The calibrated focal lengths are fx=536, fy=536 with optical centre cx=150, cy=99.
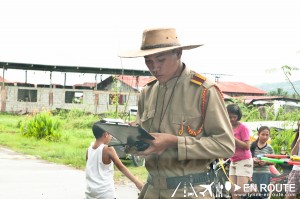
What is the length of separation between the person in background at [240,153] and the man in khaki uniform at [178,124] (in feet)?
11.8

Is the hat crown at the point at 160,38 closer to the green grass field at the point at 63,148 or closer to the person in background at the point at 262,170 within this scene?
the person in background at the point at 262,170

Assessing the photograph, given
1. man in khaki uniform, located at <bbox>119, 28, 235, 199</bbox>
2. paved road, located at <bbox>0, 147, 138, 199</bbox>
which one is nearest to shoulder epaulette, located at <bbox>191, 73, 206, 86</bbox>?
man in khaki uniform, located at <bbox>119, 28, 235, 199</bbox>

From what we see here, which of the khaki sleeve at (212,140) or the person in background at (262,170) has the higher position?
the khaki sleeve at (212,140)

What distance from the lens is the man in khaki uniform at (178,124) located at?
90.4 inches

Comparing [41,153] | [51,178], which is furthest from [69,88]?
[51,178]

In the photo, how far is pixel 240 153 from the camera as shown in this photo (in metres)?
6.17

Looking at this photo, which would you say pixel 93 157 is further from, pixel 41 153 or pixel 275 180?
pixel 41 153

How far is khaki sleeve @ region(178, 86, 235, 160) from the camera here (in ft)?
7.50

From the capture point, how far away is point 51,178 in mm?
9672

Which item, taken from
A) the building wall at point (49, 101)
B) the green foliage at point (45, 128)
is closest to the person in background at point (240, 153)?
the green foliage at point (45, 128)

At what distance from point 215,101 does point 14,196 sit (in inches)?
238

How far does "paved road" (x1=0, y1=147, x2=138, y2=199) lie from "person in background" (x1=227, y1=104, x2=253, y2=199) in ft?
6.66

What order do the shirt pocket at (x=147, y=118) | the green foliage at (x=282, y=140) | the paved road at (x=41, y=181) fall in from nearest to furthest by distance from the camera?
the shirt pocket at (x=147, y=118)
the paved road at (x=41, y=181)
the green foliage at (x=282, y=140)

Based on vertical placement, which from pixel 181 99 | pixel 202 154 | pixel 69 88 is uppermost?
pixel 181 99
